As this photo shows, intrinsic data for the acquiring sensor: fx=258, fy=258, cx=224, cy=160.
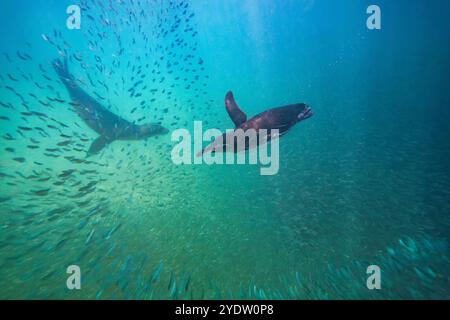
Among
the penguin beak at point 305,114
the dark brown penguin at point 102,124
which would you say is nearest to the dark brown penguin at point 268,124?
the penguin beak at point 305,114

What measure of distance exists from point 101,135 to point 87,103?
1712mm

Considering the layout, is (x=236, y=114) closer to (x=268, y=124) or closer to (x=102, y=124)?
→ (x=268, y=124)

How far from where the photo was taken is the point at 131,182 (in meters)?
11.9

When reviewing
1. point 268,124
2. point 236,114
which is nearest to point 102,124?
point 236,114

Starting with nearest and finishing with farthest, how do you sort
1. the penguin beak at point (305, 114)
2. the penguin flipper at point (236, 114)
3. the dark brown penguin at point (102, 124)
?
the penguin beak at point (305, 114) < the penguin flipper at point (236, 114) < the dark brown penguin at point (102, 124)

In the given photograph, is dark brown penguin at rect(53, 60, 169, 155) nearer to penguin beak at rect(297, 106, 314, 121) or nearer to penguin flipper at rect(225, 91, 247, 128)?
penguin flipper at rect(225, 91, 247, 128)

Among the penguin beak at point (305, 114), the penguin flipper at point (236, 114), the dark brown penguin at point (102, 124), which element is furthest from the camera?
the dark brown penguin at point (102, 124)

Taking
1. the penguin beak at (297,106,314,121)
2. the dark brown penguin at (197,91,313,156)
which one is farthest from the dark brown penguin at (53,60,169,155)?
the penguin beak at (297,106,314,121)

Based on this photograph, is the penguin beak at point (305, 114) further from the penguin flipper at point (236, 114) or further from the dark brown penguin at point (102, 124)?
the dark brown penguin at point (102, 124)

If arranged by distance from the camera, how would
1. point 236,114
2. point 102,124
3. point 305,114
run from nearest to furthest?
point 305,114 < point 236,114 < point 102,124

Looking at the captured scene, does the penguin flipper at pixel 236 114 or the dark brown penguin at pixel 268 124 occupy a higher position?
the penguin flipper at pixel 236 114

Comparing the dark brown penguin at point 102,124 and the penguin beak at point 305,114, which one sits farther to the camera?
the dark brown penguin at point 102,124
